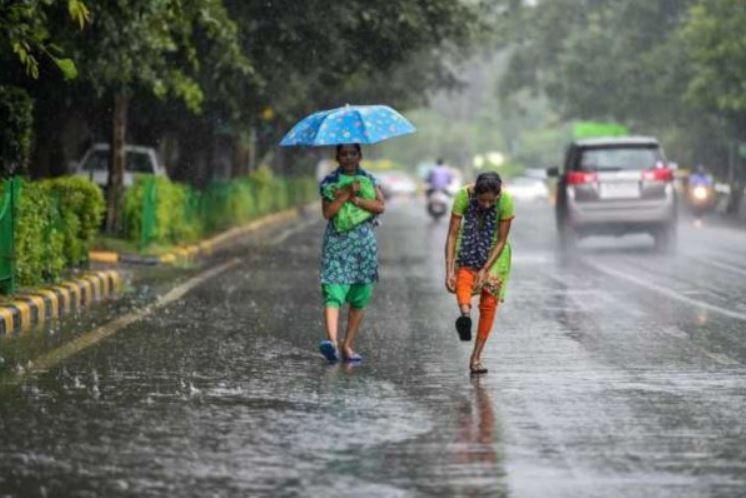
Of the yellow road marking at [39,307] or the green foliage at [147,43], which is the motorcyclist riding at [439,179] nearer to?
the green foliage at [147,43]

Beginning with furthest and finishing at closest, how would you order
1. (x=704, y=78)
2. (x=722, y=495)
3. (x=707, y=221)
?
(x=704, y=78) → (x=707, y=221) → (x=722, y=495)

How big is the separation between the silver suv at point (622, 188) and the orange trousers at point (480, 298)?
15.7m

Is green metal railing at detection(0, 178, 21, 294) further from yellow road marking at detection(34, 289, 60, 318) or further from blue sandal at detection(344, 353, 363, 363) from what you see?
blue sandal at detection(344, 353, 363, 363)

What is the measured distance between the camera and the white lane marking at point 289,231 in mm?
33188

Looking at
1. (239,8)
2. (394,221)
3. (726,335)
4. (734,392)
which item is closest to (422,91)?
(394,221)

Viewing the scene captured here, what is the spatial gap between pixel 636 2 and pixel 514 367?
2121 inches

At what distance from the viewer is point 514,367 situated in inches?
457

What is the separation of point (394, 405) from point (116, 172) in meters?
17.1

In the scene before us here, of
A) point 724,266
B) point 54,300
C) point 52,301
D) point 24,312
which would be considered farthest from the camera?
point 724,266

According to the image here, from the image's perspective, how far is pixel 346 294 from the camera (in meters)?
12.2

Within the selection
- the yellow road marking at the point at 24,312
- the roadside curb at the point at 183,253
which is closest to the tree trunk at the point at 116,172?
the roadside curb at the point at 183,253

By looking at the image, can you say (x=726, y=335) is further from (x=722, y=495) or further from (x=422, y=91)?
(x=422, y=91)

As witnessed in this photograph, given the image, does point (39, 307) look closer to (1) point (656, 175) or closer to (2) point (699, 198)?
(1) point (656, 175)

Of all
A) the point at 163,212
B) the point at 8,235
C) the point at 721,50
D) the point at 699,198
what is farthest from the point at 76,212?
the point at 721,50
